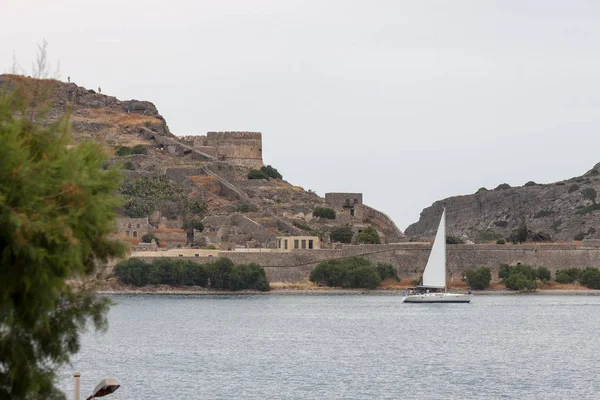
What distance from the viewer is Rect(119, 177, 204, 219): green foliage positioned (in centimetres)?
9188

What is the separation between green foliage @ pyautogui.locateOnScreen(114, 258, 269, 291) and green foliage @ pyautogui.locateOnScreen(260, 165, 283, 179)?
25.4 m

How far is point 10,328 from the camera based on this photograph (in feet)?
48.6

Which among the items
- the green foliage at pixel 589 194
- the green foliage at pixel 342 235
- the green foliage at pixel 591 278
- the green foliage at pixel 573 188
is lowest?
the green foliage at pixel 591 278

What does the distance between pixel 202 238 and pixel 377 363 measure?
47.2m

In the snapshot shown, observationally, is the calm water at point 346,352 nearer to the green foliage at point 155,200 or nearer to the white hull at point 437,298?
the white hull at point 437,298

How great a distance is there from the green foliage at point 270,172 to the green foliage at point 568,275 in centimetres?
2847

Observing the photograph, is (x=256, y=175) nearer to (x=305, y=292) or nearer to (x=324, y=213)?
(x=324, y=213)

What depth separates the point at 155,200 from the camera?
307ft

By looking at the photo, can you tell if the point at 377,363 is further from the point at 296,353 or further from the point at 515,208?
the point at 515,208

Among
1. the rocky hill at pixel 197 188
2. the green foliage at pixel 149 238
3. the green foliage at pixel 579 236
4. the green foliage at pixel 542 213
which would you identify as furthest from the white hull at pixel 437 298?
the green foliage at pixel 542 213

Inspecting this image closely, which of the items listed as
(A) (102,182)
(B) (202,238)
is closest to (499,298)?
(B) (202,238)

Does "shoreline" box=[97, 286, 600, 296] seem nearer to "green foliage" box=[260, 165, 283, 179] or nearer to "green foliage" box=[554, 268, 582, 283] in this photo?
"green foliage" box=[554, 268, 582, 283]

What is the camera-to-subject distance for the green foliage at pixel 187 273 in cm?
8238

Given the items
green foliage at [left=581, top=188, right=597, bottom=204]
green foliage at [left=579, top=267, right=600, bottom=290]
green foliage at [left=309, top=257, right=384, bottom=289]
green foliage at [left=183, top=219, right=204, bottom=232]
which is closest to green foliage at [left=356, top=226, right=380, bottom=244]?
green foliage at [left=309, top=257, right=384, bottom=289]
